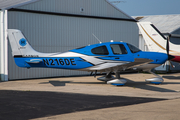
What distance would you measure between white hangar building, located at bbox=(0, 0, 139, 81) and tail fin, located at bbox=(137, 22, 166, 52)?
11.9 ft

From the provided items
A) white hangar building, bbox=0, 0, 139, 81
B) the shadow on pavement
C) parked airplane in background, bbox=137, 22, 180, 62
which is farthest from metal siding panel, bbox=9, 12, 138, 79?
the shadow on pavement

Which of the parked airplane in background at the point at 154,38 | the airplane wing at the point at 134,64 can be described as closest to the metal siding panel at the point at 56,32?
the parked airplane in background at the point at 154,38

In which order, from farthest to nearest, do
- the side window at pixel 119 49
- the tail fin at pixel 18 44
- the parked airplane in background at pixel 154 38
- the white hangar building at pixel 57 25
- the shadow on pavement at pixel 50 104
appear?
the parked airplane in background at pixel 154 38 < the white hangar building at pixel 57 25 < the side window at pixel 119 49 < the tail fin at pixel 18 44 < the shadow on pavement at pixel 50 104

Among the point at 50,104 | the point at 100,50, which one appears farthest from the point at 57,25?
the point at 50,104

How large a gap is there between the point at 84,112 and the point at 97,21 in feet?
45.4

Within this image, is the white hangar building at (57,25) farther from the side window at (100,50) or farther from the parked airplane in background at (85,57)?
the side window at (100,50)

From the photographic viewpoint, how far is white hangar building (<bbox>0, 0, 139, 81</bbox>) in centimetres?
1552

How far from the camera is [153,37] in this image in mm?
17953

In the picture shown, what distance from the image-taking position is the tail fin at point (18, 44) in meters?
12.9

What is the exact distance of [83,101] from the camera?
882 centimetres

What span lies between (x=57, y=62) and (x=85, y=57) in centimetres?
150

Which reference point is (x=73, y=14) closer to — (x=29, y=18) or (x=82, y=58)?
(x=29, y=18)

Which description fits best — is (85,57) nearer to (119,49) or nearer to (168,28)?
(119,49)

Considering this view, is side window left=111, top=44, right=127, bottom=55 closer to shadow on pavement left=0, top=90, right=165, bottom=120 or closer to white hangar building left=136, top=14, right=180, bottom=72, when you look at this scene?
shadow on pavement left=0, top=90, right=165, bottom=120
